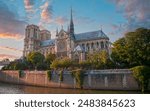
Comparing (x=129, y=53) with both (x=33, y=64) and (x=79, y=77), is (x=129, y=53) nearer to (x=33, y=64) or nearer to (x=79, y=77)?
(x=79, y=77)

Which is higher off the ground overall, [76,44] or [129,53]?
[76,44]

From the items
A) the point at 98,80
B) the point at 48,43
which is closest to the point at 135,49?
the point at 98,80

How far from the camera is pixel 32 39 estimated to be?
4412 cm

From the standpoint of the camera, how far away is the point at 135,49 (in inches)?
680

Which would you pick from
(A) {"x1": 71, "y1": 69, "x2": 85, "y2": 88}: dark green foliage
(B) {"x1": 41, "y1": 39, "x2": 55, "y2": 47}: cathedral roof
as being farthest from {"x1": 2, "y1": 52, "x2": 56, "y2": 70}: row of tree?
(B) {"x1": 41, "y1": 39, "x2": 55, "y2": 47}: cathedral roof

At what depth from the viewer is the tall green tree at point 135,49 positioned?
16.9 metres

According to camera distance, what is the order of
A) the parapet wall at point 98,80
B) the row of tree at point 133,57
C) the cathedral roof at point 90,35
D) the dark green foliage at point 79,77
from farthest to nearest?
1. the cathedral roof at point 90,35
2. the dark green foliage at point 79,77
3. the parapet wall at point 98,80
4. the row of tree at point 133,57

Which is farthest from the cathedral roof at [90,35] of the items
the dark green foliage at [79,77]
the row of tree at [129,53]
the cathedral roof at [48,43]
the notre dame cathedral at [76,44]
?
the dark green foliage at [79,77]

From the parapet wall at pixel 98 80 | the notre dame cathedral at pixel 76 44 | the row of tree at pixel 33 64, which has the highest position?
the notre dame cathedral at pixel 76 44

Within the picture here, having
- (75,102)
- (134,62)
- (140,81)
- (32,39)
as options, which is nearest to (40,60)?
(134,62)

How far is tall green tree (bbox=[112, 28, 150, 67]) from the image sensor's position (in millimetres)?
16891

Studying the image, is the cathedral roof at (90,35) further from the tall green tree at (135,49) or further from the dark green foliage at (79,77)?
the dark green foliage at (79,77)

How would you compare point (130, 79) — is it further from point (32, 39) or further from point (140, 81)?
point (32, 39)

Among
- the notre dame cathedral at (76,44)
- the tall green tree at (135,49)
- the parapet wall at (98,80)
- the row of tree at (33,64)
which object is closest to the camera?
the parapet wall at (98,80)
